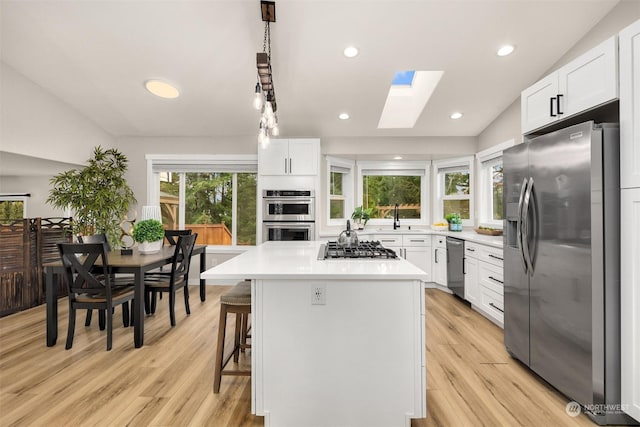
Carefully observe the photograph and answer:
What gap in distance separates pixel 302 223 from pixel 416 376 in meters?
2.98

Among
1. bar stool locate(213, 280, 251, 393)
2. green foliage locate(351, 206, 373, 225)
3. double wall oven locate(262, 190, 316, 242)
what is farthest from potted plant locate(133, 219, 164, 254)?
green foliage locate(351, 206, 373, 225)

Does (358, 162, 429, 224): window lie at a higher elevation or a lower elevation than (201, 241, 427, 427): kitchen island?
higher

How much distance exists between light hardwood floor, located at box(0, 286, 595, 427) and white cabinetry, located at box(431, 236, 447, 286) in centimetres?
141

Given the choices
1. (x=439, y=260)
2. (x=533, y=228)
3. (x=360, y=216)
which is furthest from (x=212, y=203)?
(x=533, y=228)

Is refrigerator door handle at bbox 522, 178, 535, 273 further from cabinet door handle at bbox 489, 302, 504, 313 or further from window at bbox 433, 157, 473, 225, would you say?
window at bbox 433, 157, 473, 225

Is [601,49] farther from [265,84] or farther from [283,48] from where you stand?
[283,48]

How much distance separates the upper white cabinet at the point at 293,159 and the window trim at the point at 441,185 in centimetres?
222

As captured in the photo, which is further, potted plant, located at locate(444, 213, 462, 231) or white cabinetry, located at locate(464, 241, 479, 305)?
potted plant, located at locate(444, 213, 462, 231)

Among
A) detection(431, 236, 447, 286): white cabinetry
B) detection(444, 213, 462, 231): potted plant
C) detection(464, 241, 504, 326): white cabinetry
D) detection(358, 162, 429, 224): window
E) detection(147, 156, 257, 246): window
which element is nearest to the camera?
detection(464, 241, 504, 326): white cabinetry

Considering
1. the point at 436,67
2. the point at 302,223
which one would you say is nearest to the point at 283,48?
the point at 436,67

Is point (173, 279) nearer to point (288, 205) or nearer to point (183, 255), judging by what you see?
point (183, 255)

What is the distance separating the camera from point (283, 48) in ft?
10.0

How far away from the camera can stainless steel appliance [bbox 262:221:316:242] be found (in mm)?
4438

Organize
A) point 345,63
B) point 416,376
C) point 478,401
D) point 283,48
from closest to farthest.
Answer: point 416,376
point 478,401
point 283,48
point 345,63
